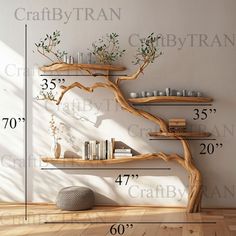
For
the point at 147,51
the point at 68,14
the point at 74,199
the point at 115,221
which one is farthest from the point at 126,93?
the point at 115,221

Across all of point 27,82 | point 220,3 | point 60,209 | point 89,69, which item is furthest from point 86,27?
point 60,209

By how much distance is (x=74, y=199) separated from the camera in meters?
5.47

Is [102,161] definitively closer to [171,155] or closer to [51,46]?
[171,155]

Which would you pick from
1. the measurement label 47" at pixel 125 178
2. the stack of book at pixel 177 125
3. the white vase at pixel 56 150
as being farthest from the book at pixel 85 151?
the stack of book at pixel 177 125

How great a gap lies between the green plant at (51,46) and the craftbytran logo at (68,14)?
0.63ft

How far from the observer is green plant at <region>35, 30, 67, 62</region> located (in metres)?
5.84

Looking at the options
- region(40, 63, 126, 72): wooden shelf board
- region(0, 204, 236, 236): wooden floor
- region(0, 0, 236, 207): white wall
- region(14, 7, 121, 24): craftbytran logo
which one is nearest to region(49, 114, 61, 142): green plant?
region(0, 0, 236, 207): white wall

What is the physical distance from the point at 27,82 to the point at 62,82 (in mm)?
404

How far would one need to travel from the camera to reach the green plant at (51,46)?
5840 mm

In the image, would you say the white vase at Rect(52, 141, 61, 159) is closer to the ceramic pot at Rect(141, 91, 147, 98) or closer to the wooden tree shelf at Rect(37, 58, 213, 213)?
the wooden tree shelf at Rect(37, 58, 213, 213)

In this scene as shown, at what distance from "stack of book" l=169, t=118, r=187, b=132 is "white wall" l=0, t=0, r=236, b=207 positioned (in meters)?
0.19

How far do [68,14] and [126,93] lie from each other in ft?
3.64

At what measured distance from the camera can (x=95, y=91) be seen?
230 inches

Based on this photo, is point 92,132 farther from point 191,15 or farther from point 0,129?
point 191,15
